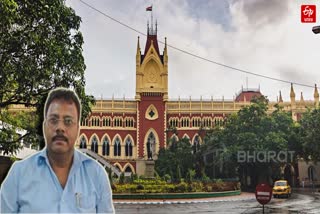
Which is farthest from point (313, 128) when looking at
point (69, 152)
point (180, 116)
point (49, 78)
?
point (69, 152)

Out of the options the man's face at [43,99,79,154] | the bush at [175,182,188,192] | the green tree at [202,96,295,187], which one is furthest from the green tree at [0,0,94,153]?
the green tree at [202,96,295,187]

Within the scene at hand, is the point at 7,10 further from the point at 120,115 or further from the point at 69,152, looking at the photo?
the point at 120,115

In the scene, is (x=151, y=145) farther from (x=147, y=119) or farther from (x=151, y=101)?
(x=151, y=101)

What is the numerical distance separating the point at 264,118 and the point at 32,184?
109ft

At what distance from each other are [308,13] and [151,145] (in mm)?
35773

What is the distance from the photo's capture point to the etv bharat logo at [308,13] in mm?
10820

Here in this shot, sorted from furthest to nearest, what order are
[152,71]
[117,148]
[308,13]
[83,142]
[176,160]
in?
[152,71] < [117,148] < [83,142] < [176,160] < [308,13]

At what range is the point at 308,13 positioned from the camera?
11.1m

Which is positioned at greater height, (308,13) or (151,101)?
(151,101)

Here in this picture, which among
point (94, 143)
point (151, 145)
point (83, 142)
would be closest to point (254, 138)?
point (151, 145)

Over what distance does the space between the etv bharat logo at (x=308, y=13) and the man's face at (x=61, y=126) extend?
33.2 feet

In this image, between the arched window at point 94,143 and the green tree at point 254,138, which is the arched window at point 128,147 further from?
the green tree at point 254,138

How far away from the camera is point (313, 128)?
30281 millimetres

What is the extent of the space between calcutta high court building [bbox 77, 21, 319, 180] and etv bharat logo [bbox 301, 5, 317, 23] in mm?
33658
